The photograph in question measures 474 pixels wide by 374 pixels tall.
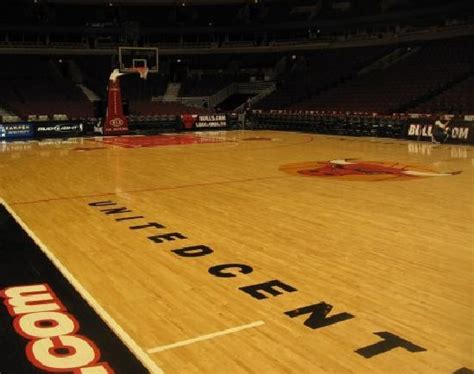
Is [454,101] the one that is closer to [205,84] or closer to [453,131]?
[453,131]

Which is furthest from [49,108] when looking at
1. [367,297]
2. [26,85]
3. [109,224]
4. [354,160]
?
[367,297]

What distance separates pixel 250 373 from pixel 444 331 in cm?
162

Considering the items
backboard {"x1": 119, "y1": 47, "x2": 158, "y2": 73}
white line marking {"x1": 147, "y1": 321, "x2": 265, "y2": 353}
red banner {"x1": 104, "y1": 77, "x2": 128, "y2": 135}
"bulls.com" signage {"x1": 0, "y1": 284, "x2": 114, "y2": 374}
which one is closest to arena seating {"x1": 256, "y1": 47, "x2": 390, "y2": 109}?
backboard {"x1": 119, "y1": 47, "x2": 158, "y2": 73}

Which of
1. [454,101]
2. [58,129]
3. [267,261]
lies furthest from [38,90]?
[267,261]

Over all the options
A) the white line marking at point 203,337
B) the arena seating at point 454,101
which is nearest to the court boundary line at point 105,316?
the white line marking at point 203,337

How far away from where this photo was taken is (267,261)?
19.6 feet

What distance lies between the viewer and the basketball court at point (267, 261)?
3.91m

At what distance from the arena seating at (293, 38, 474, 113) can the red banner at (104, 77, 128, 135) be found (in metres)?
10.6

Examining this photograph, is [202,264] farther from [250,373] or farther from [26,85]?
[26,85]

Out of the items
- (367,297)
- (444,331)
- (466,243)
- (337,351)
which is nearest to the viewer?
(337,351)

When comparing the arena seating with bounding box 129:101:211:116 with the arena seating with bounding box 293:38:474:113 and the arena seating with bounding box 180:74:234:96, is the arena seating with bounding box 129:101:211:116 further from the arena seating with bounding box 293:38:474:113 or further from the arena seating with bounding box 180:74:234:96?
the arena seating with bounding box 293:38:474:113

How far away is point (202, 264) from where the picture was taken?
232 inches

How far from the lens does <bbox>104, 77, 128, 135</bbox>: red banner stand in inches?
981

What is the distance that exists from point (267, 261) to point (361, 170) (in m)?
7.64
